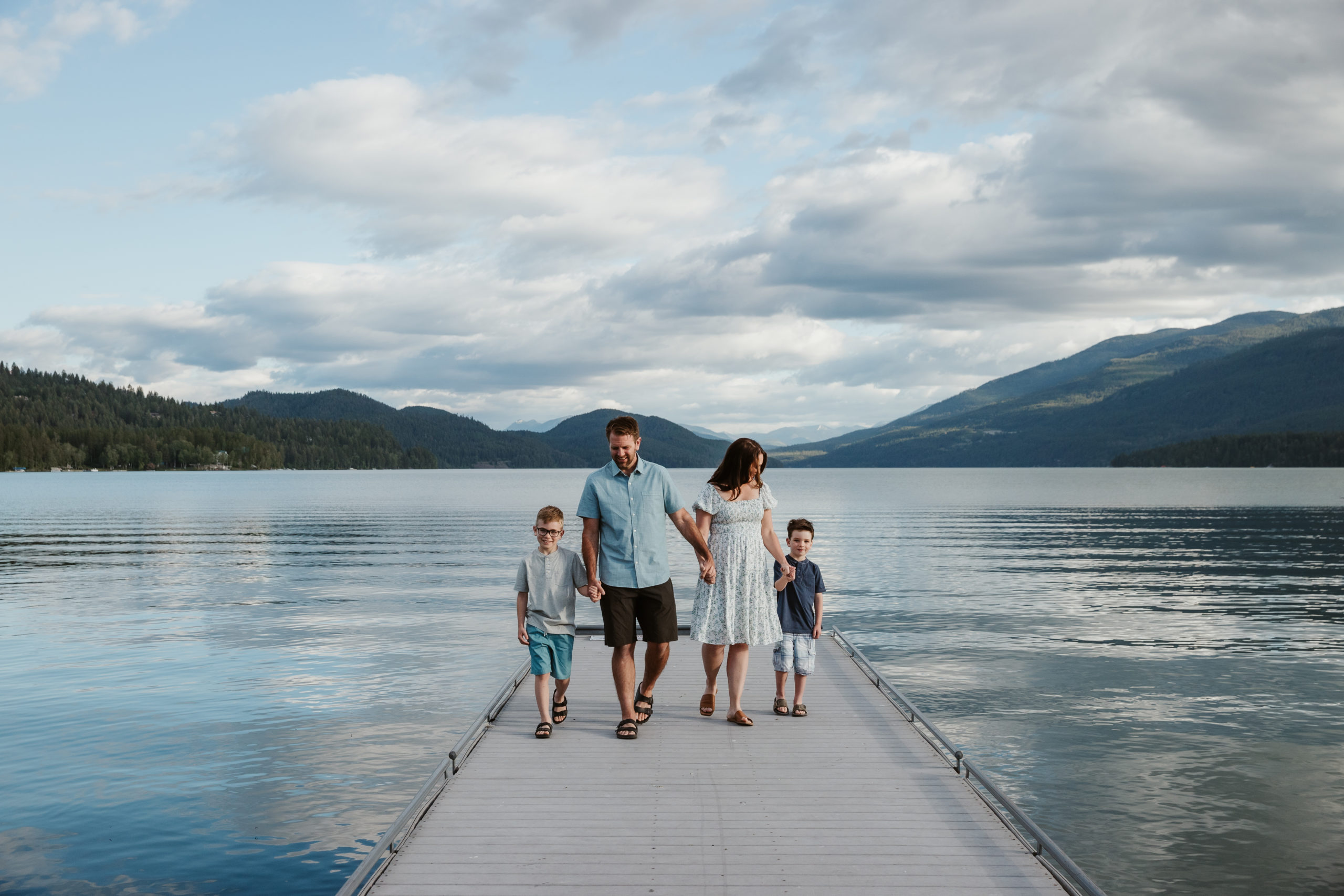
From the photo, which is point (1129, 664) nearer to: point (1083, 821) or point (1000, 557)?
point (1083, 821)

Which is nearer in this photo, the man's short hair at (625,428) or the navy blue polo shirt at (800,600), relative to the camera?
the man's short hair at (625,428)

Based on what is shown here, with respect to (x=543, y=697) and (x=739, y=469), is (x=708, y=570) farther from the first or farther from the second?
(x=543, y=697)

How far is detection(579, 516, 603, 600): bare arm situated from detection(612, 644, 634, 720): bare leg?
2.17 ft

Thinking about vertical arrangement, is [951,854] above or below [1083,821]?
above

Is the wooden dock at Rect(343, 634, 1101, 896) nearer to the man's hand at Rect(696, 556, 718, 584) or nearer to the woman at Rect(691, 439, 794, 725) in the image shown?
the woman at Rect(691, 439, 794, 725)

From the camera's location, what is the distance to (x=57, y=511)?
75062 millimetres

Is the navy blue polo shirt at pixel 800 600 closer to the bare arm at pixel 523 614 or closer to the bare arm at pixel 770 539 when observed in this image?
the bare arm at pixel 770 539

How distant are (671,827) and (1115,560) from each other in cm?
3725

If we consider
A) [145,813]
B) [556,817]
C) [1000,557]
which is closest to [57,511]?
[1000,557]

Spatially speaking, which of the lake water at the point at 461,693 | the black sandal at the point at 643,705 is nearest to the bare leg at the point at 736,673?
the black sandal at the point at 643,705

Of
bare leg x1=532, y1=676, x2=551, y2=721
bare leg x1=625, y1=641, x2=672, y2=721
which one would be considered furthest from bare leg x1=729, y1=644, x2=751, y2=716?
bare leg x1=532, y1=676, x2=551, y2=721

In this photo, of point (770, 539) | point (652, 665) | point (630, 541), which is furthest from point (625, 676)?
point (770, 539)

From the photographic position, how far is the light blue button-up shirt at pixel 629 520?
355 inches

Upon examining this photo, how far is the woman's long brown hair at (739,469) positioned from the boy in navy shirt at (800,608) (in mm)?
1104
